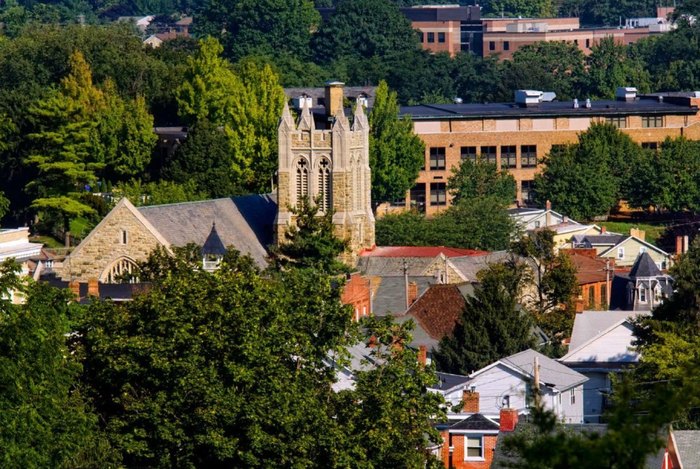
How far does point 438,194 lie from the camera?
142 meters

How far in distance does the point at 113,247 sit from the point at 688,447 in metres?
41.6

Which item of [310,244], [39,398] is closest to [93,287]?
[310,244]

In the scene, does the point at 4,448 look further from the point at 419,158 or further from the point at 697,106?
the point at 697,106

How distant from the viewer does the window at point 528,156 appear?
143 metres

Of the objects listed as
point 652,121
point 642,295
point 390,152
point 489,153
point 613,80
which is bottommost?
point 642,295

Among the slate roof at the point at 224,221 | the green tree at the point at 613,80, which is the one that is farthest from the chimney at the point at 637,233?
the green tree at the point at 613,80

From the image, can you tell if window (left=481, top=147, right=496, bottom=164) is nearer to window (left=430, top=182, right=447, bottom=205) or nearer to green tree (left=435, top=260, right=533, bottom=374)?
window (left=430, top=182, right=447, bottom=205)

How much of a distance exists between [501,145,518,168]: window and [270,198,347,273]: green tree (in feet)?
152

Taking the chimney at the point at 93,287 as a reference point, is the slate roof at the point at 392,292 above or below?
below

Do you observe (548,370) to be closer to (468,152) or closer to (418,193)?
(418,193)

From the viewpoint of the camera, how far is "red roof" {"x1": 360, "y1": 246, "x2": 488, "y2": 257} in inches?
3986

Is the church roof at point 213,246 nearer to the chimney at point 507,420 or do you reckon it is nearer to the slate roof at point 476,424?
the slate roof at point 476,424

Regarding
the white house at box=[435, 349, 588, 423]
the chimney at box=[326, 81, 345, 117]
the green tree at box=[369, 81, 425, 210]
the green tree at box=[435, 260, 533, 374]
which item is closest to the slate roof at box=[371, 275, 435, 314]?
the green tree at box=[435, 260, 533, 374]

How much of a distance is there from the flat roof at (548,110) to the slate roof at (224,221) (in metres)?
40.5
